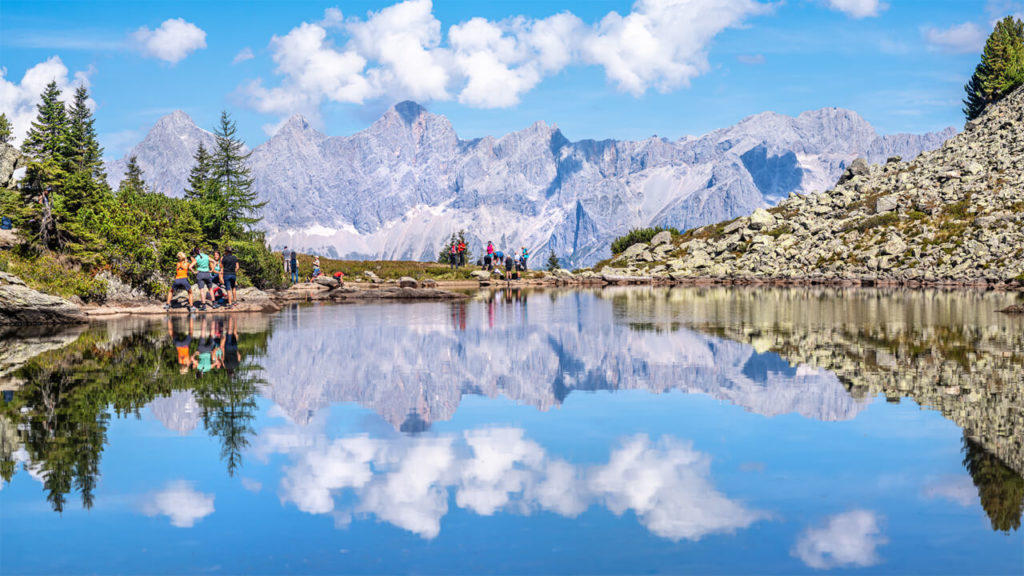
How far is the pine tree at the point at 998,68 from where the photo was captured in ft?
478

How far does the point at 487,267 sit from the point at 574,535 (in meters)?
82.4

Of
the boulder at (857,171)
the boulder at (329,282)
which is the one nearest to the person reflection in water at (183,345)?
the boulder at (329,282)

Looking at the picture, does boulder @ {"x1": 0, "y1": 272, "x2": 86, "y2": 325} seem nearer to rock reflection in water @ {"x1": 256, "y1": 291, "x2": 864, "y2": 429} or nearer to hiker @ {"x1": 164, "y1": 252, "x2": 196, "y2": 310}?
hiker @ {"x1": 164, "y1": 252, "x2": 196, "y2": 310}

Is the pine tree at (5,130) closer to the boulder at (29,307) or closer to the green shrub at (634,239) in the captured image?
the boulder at (29,307)

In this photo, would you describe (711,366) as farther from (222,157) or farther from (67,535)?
(222,157)

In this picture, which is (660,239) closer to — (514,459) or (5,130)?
(5,130)

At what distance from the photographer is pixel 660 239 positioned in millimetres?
118812

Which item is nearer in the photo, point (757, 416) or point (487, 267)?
point (757, 416)

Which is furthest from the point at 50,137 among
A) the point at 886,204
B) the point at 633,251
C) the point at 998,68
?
the point at 998,68

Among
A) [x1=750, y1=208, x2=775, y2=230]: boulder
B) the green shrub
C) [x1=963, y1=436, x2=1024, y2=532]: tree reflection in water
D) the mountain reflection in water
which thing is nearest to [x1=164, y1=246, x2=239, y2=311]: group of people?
the mountain reflection in water

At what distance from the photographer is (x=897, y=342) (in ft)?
93.4

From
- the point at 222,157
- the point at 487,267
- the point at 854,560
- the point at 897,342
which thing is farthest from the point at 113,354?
the point at 487,267

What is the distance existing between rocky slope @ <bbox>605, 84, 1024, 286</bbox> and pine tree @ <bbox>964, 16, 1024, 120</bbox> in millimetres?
17125

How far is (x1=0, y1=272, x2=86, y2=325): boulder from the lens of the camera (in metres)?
36.3
